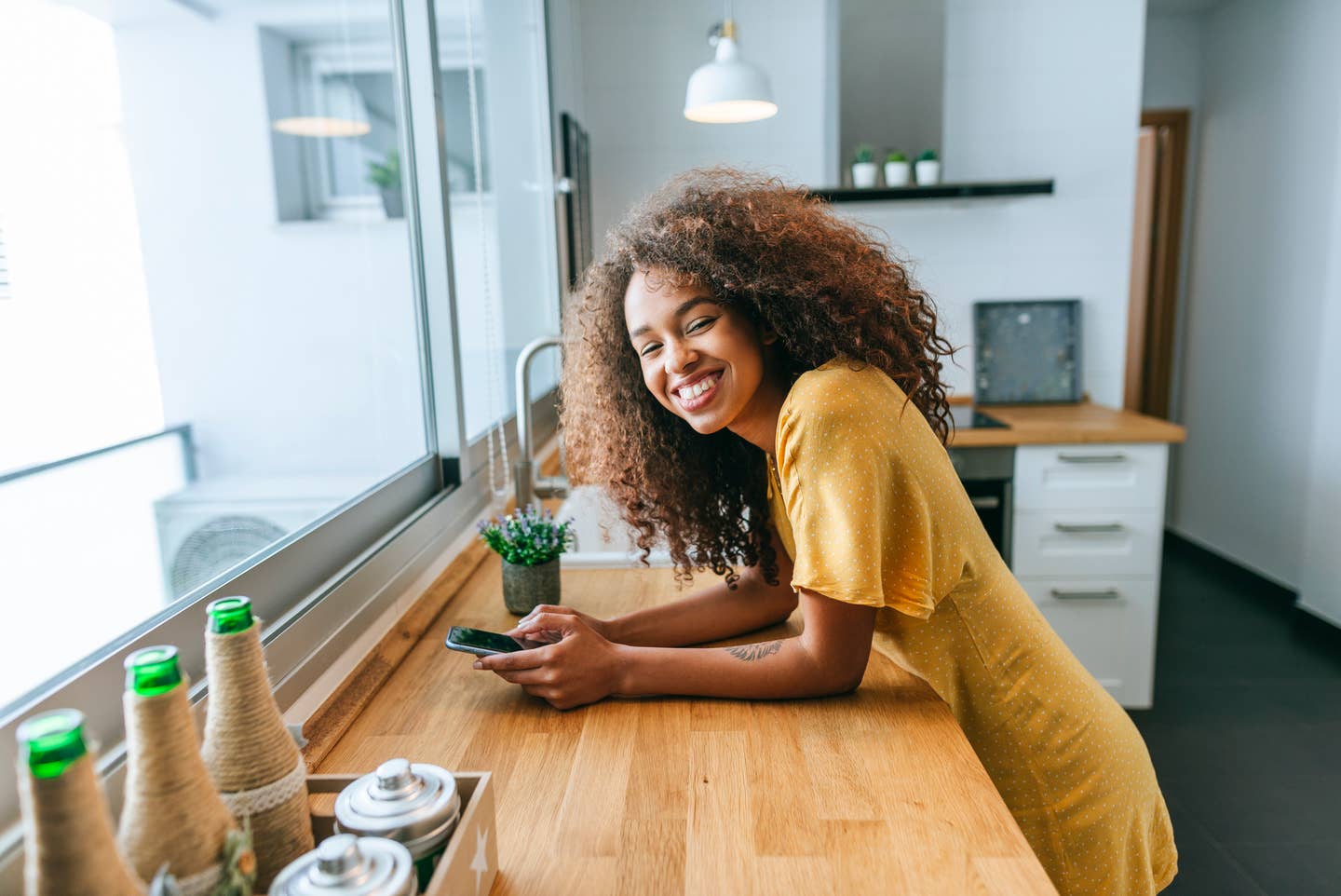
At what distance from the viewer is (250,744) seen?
0.55m

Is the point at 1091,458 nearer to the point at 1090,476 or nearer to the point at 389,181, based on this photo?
the point at 1090,476

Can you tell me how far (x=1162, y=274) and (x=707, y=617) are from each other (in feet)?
13.5

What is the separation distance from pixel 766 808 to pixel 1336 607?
10.5 feet

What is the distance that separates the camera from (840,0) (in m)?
3.07

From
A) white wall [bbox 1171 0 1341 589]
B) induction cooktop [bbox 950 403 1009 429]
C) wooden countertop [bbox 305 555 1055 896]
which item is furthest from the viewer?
white wall [bbox 1171 0 1341 589]

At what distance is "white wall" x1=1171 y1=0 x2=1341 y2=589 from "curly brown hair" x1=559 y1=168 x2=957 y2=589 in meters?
2.87

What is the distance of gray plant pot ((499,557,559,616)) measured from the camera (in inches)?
49.1

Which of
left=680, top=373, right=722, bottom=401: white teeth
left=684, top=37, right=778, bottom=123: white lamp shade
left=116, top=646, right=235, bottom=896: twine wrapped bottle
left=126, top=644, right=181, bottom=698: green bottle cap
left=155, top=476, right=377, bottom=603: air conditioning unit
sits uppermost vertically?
left=684, top=37, right=778, bottom=123: white lamp shade

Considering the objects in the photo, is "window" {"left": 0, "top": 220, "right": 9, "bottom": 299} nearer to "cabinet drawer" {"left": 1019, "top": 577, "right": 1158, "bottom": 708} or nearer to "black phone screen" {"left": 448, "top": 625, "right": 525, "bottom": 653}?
"black phone screen" {"left": 448, "top": 625, "right": 525, "bottom": 653}

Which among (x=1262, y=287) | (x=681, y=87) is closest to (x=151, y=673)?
(x=681, y=87)

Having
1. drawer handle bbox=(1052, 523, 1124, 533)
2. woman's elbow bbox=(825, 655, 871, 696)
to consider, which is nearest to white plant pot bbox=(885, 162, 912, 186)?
drawer handle bbox=(1052, 523, 1124, 533)

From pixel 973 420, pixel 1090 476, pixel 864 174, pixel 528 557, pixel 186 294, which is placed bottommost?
pixel 1090 476

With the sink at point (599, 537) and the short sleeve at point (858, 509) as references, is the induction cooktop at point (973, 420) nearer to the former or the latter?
the sink at point (599, 537)

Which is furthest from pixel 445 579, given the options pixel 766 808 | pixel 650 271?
pixel 766 808
